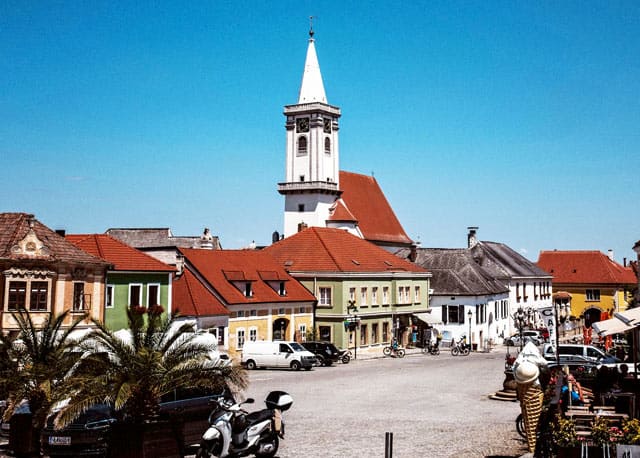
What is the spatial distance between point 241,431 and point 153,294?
2671 centimetres

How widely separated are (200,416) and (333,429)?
12.7ft

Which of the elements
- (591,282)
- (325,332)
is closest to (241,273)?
(325,332)

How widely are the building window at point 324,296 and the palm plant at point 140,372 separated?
124 feet

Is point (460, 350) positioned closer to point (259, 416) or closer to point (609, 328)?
point (609, 328)

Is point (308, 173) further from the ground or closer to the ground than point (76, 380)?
further from the ground

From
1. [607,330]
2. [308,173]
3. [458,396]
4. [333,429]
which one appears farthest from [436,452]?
[308,173]

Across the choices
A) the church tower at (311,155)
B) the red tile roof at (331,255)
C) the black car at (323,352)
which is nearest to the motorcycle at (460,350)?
the red tile roof at (331,255)

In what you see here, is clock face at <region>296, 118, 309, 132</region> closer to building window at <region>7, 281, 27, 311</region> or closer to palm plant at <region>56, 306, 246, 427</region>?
building window at <region>7, 281, 27, 311</region>

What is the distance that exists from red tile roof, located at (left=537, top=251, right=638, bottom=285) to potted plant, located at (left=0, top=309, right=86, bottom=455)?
86569mm

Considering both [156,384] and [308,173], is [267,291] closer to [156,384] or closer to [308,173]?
[156,384]

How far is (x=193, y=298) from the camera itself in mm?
45156

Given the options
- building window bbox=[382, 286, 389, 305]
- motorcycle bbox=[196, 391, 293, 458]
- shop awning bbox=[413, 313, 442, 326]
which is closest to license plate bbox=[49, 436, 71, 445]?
motorcycle bbox=[196, 391, 293, 458]

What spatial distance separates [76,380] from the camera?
1698 centimetres

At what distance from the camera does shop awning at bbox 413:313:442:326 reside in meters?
62.9
